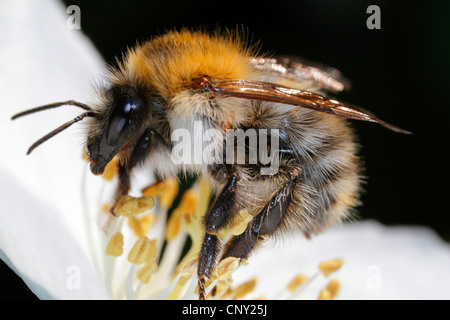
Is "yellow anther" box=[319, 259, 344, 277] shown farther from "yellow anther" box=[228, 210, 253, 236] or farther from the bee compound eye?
the bee compound eye

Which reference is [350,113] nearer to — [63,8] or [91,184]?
[91,184]

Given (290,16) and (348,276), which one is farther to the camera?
(290,16)

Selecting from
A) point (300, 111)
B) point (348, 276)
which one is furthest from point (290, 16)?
point (300, 111)

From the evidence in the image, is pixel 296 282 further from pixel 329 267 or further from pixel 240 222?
pixel 240 222

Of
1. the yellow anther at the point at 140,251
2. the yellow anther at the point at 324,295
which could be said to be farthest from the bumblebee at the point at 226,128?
the yellow anther at the point at 324,295

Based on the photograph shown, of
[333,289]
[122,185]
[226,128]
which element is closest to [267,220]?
[226,128]

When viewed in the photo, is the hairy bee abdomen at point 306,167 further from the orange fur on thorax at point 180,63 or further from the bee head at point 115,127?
the bee head at point 115,127

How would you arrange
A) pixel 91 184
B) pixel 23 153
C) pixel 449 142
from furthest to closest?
Result: pixel 449 142
pixel 91 184
pixel 23 153

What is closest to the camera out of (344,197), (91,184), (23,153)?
(344,197)
